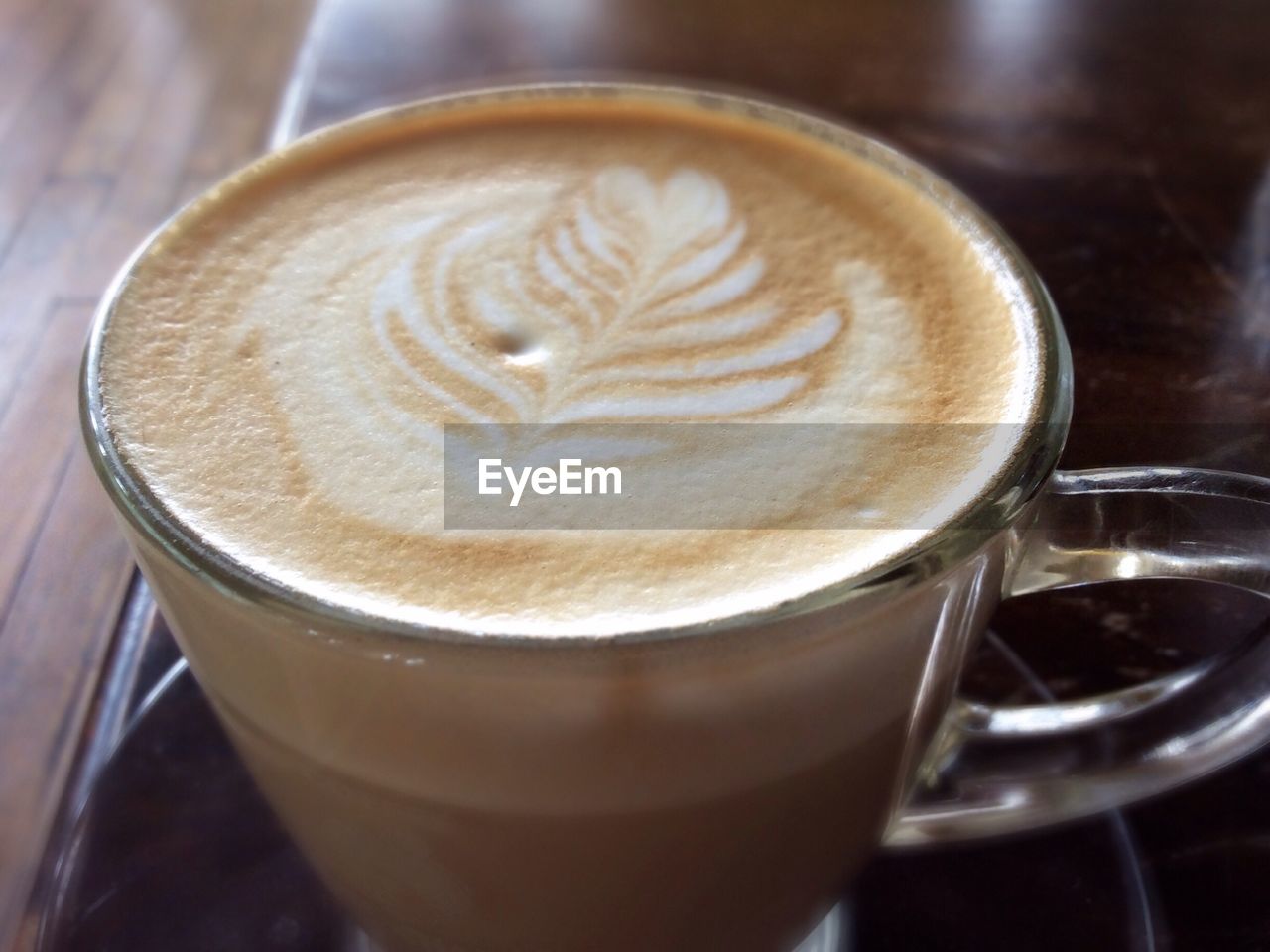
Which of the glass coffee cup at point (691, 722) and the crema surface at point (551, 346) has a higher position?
the crema surface at point (551, 346)

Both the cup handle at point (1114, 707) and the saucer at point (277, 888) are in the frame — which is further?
the saucer at point (277, 888)

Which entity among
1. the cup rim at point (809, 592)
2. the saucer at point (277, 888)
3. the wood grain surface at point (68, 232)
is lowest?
the saucer at point (277, 888)

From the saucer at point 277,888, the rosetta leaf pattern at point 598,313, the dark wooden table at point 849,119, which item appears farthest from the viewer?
the dark wooden table at point 849,119

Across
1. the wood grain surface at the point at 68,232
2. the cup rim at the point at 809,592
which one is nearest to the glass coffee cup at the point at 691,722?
the cup rim at the point at 809,592

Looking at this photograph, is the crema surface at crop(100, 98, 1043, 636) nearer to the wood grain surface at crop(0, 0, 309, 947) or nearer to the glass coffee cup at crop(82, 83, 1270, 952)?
the glass coffee cup at crop(82, 83, 1270, 952)

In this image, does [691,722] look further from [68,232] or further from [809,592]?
[68,232]

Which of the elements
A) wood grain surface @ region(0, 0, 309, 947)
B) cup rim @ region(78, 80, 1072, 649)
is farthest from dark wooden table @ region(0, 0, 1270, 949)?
cup rim @ region(78, 80, 1072, 649)

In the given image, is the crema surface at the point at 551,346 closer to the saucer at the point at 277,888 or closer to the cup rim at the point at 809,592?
the cup rim at the point at 809,592
